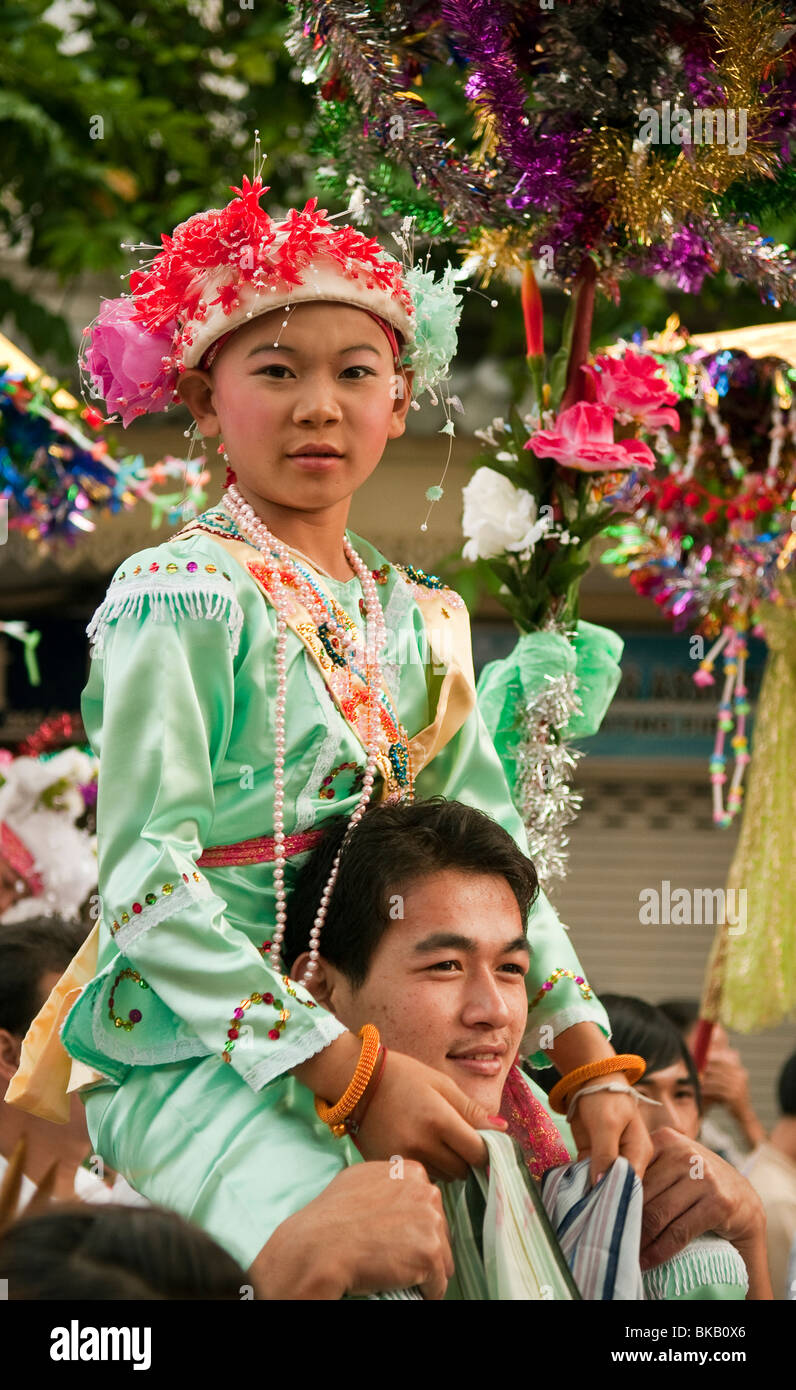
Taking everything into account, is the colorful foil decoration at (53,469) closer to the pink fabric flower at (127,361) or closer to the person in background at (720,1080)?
the person in background at (720,1080)

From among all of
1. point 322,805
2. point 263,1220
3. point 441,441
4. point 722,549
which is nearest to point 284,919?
point 322,805

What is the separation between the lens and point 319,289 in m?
2.51

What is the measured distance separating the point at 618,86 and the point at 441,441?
5.90 m

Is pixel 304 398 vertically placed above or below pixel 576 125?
below

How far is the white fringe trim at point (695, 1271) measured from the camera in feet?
7.93

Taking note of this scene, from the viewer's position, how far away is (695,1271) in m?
2.44

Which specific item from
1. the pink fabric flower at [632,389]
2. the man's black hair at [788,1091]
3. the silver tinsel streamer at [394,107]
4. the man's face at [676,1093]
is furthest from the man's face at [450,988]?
the man's black hair at [788,1091]

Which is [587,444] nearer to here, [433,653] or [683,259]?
[683,259]

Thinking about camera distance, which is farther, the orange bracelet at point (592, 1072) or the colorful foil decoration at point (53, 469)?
the colorful foil decoration at point (53, 469)

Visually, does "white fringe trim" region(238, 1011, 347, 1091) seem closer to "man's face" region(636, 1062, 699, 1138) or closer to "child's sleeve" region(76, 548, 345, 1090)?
"child's sleeve" region(76, 548, 345, 1090)

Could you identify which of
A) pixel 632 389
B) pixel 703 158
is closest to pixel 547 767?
pixel 632 389

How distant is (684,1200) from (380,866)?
63 centimetres

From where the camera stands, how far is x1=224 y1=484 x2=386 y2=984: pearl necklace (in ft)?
8.04

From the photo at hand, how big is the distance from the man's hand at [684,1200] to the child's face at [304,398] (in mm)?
1074
